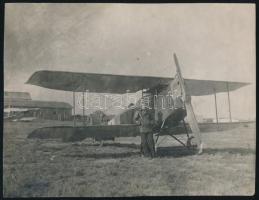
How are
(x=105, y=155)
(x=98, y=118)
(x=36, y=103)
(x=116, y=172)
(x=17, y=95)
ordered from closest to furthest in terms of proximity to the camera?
(x=116, y=172) < (x=17, y=95) < (x=105, y=155) < (x=36, y=103) < (x=98, y=118)

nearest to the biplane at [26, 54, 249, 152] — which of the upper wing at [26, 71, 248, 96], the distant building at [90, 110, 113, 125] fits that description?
the upper wing at [26, 71, 248, 96]

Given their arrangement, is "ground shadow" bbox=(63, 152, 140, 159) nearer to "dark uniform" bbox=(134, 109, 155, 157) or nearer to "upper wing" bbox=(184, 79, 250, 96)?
"dark uniform" bbox=(134, 109, 155, 157)

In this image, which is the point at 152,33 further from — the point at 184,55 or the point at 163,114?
the point at 163,114

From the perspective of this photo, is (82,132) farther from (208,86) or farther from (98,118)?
(208,86)

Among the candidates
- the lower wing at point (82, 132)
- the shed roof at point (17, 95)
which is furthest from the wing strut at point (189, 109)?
the shed roof at point (17, 95)

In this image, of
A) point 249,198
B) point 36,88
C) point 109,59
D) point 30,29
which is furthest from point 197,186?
point 30,29

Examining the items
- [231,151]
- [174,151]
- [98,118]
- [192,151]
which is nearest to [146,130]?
[174,151]
